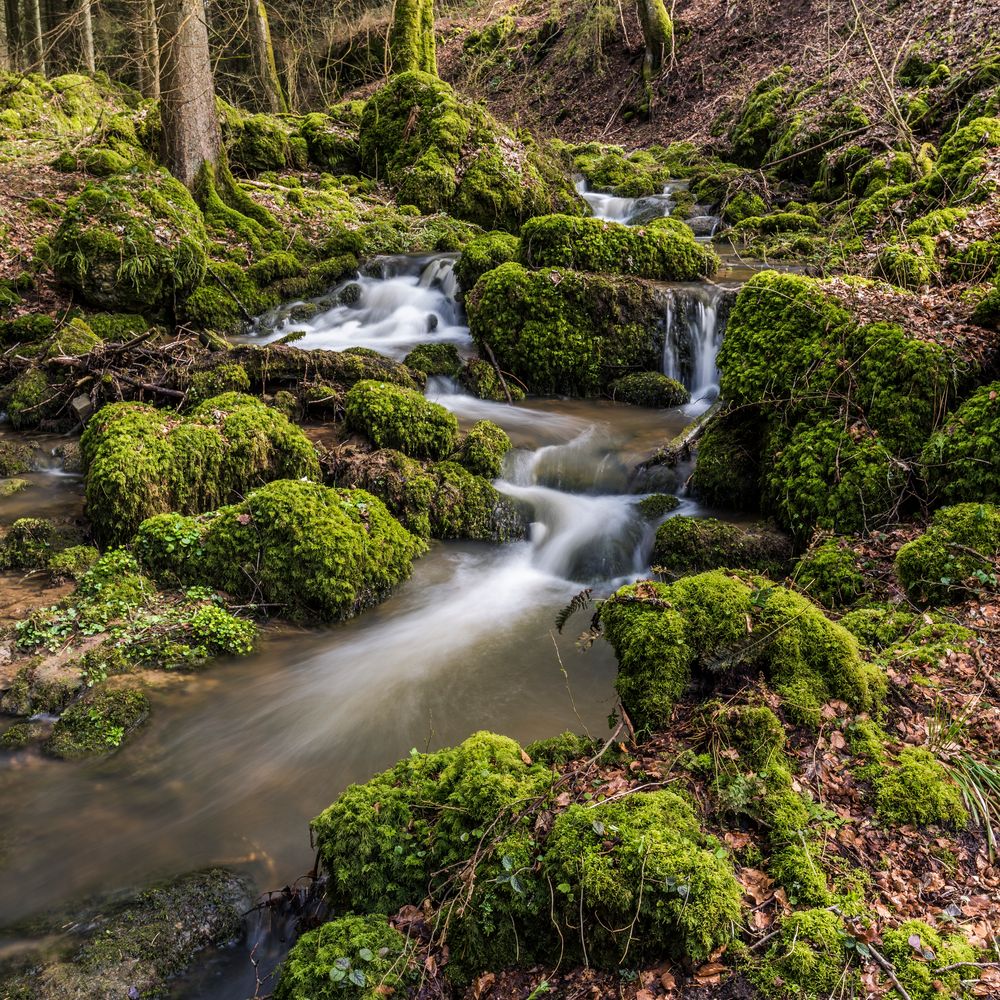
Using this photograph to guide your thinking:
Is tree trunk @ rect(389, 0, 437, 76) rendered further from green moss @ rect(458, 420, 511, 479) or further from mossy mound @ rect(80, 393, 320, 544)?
mossy mound @ rect(80, 393, 320, 544)

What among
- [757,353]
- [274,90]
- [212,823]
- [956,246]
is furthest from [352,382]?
[274,90]

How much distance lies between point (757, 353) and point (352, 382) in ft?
14.9

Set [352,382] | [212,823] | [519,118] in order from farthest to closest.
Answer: [519,118] < [352,382] < [212,823]

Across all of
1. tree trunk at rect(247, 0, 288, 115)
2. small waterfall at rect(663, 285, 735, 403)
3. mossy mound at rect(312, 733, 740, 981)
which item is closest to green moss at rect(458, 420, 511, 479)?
small waterfall at rect(663, 285, 735, 403)

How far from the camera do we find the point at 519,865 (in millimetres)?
2639

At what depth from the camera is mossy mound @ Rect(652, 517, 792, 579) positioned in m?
5.67

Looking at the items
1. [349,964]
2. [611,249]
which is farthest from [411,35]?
[349,964]

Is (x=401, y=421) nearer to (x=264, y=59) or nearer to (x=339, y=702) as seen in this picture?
(x=339, y=702)

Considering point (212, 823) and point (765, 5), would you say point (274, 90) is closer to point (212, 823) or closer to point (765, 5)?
point (765, 5)

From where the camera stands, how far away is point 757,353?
6492 mm

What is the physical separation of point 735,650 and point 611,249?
8167mm

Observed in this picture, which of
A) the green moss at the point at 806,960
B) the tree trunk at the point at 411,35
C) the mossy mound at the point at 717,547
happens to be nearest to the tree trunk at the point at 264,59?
the tree trunk at the point at 411,35

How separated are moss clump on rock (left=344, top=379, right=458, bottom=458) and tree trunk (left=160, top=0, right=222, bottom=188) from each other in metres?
7.15

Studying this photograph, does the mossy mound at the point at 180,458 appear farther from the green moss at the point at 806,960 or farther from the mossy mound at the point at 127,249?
the green moss at the point at 806,960
